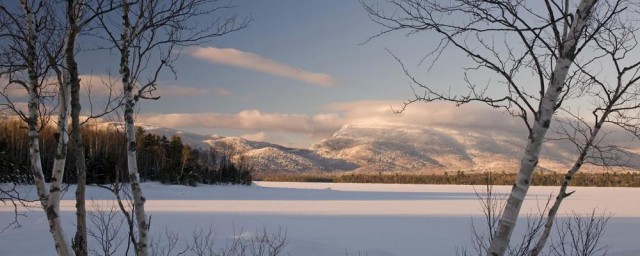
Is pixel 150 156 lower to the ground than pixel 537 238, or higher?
higher

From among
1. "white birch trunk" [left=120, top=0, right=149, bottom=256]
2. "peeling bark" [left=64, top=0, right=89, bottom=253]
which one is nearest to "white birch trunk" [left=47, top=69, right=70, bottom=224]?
"peeling bark" [left=64, top=0, right=89, bottom=253]

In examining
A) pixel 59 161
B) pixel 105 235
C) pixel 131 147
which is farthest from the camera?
pixel 105 235

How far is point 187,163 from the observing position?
141 ft

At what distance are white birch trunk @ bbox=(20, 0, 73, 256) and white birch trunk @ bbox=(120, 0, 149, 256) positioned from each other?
611 millimetres

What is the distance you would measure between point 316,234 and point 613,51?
9.47 meters

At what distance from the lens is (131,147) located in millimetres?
4320

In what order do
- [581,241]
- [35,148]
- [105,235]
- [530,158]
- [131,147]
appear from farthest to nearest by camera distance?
[105,235]
[581,241]
[35,148]
[131,147]
[530,158]

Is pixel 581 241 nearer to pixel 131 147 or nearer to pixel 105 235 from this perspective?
pixel 131 147

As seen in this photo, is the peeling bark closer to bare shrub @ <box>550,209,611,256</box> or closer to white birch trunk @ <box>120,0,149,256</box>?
white birch trunk @ <box>120,0,149,256</box>

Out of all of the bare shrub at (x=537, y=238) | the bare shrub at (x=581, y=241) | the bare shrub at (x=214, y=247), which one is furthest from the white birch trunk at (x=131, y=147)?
the bare shrub at (x=581, y=241)

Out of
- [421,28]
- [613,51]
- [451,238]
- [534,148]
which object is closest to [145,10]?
[421,28]

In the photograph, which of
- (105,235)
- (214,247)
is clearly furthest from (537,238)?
(105,235)

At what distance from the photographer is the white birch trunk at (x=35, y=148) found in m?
3.66

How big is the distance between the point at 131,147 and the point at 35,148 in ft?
3.02
